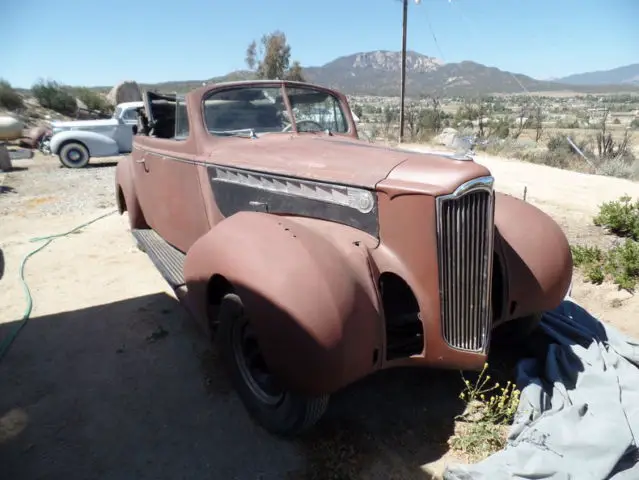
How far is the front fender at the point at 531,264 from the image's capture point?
9.33ft

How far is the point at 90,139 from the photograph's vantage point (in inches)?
498

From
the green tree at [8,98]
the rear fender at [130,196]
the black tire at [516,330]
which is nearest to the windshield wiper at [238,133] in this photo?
the rear fender at [130,196]

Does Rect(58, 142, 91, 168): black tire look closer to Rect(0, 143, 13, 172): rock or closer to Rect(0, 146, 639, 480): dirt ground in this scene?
Rect(0, 143, 13, 172): rock

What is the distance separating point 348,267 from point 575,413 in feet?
4.73

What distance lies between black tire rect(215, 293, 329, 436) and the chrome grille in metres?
0.82

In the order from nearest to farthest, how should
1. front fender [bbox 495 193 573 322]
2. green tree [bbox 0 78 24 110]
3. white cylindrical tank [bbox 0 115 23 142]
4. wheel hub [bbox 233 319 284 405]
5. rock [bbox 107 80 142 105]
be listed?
1. wheel hub [bbox 233 319 284 405]
2. front fender [bbox 495 193 573 322]
3. white cylindrical tank [bbox 0 115 23 142]
4. green tree [bbox 0 78 24 110]
5. rock [bbox 107 80 142 105]

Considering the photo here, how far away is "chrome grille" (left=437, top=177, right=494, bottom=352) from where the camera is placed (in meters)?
2.26

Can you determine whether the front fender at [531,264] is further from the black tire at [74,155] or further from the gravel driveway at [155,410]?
the black tire at [74,155]

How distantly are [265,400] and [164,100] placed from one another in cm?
377

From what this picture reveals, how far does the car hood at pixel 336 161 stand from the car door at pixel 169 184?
0.44 meters

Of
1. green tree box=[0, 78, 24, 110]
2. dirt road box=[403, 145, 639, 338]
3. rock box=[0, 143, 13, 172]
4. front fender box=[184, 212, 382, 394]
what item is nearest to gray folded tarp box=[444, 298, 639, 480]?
front fender box=[184, 212, 382, 394]

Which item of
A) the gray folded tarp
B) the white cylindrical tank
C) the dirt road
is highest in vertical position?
the white cylindrical tank

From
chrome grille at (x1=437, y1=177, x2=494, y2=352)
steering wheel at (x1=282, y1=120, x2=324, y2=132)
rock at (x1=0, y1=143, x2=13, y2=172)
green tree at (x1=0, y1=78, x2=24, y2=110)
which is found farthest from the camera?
green tree at (x1=0, y1=78, x2=24, y2=110)

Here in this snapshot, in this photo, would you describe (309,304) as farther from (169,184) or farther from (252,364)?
(169,184)
